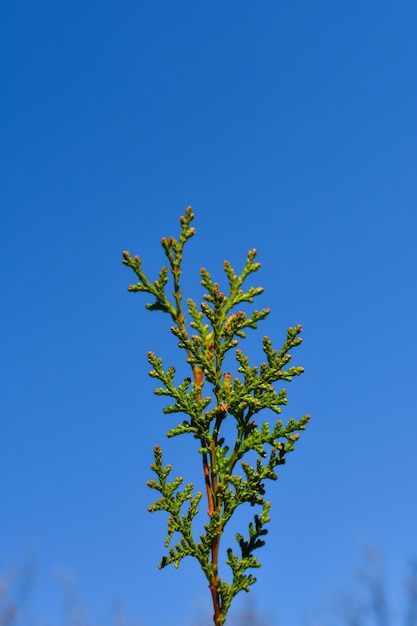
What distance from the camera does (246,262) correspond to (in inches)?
283

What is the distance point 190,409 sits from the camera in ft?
21.6

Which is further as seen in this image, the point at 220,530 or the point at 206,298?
the point at 206,298

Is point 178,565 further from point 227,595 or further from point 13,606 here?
point 13,606

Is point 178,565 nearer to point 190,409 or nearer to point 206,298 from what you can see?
point 190,409

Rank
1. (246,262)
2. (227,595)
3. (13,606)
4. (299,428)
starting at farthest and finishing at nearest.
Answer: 1. (13,606)
2. (246,262)
3. (299,428)
4. (227,595)

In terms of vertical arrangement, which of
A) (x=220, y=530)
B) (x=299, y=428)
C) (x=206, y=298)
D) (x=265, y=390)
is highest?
(x=206, y=298)

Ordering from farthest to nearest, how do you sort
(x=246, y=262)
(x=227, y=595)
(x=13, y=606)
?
(x=13, y=606), (x=246, y=262), (x=227, y=595)

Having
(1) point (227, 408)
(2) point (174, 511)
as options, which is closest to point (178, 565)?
(2) point (174, 511)

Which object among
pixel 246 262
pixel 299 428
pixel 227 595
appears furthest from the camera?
pixel 246 262

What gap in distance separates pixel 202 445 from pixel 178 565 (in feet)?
3.67

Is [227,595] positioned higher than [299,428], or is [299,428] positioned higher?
[299,428]

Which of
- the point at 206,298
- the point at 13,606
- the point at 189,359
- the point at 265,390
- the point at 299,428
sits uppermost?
the point at 13,606

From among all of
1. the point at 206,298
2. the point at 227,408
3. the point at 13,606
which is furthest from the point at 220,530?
the point at 13,606

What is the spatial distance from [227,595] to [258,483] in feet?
3.41
